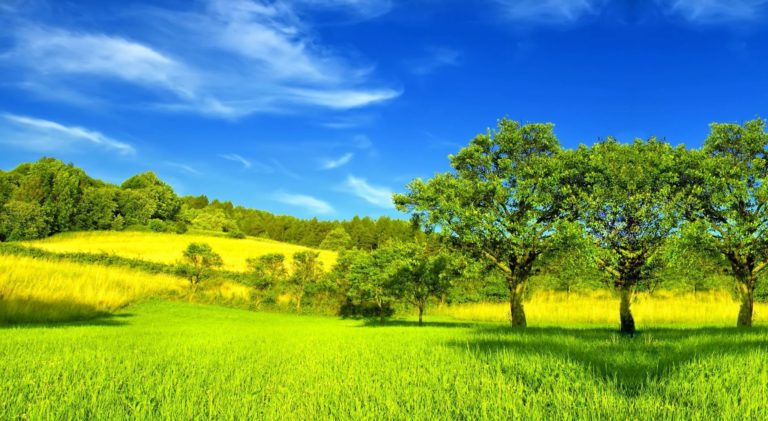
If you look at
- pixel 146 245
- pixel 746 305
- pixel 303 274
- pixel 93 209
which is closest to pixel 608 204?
pixel 746 305

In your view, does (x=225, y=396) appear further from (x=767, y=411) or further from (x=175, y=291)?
(x=175, y=291)

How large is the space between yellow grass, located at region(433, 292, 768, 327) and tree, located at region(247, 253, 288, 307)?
20.1 metres

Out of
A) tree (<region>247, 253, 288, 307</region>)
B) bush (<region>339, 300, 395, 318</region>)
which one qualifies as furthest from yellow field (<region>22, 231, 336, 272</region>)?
bush (<region>339, 300, 395, 318</region>)

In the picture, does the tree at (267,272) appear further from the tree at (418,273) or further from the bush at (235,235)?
the bush at (235,235)

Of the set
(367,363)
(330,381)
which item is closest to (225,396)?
(330,381)

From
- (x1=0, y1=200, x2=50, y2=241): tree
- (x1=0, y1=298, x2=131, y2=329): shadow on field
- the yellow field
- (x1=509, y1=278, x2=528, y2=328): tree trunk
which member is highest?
(x1=0, y1=200, x2=50, y2=241): tree

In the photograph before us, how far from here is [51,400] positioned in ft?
17.2

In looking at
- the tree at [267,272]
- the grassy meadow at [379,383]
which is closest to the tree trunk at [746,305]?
the grassy meadow at [379,383]

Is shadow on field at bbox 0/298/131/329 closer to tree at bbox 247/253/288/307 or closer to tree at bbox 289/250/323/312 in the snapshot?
tree at bbox 247/253/288/307

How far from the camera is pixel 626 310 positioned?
24.2 m

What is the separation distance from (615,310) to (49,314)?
138 ft

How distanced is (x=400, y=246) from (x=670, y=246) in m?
18.9

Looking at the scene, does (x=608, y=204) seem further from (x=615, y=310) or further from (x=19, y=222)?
(x=19, y=222)

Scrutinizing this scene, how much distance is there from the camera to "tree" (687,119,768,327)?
88.0ft
